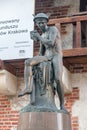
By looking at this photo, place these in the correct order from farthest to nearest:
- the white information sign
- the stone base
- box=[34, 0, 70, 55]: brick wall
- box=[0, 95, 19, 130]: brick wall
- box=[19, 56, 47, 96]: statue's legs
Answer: box=[34, 0, 70, 55]: brick wall
box=[0, 95, 19, 130]: brick wall
the white information sign
box=[19, 56, 47, 96]: statue's legs
the stone base

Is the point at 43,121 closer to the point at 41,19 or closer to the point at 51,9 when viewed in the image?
the point at 41,19

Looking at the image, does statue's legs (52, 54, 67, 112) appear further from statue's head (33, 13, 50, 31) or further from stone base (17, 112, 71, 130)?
statue's head (33, 13, 50, 31)

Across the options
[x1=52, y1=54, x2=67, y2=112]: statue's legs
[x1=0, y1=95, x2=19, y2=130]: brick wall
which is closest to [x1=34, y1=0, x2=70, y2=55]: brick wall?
[x1=0, y1=95, x2=19, y2=130]: brick wall

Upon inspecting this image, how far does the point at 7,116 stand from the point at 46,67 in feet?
10.6

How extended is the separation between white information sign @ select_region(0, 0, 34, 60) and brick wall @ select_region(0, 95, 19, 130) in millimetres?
956

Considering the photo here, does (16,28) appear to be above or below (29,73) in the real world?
above

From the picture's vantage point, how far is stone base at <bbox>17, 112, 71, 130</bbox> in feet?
18.0

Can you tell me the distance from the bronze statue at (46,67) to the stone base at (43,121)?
0.19m

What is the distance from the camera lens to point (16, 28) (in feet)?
28.7

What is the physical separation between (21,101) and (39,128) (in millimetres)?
3455

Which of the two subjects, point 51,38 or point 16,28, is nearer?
point 51,38

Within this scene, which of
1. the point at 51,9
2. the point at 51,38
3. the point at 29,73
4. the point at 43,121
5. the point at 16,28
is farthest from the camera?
the point at 51,9

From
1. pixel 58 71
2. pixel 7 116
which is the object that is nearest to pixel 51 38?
pixel 58 71

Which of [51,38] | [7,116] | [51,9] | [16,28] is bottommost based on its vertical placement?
[7,116]
